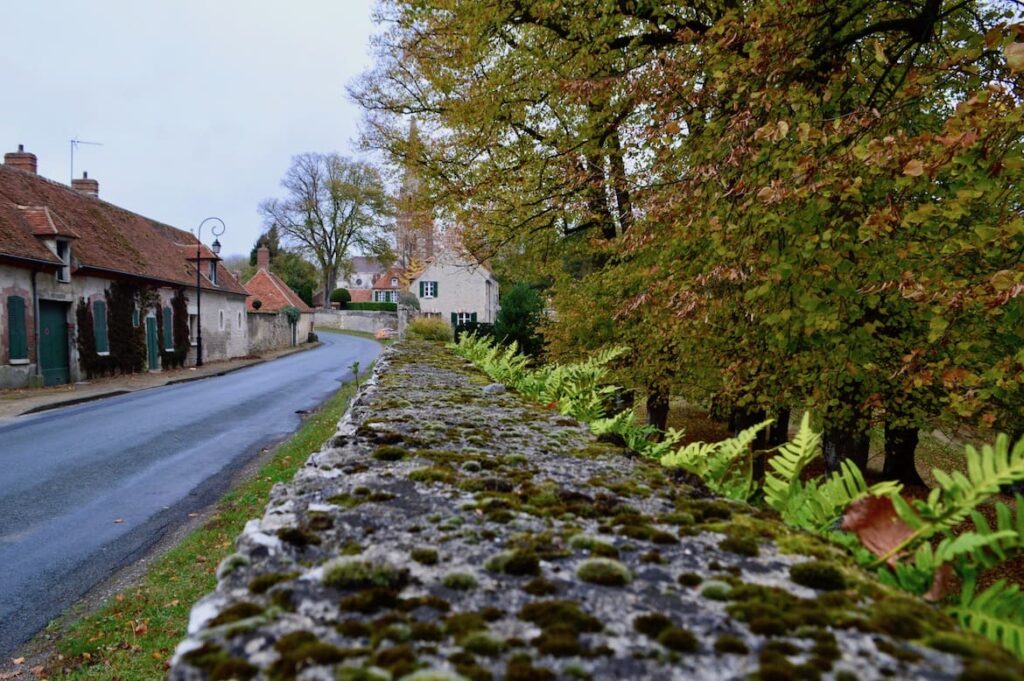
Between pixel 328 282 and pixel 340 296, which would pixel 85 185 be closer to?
pixel 328 282

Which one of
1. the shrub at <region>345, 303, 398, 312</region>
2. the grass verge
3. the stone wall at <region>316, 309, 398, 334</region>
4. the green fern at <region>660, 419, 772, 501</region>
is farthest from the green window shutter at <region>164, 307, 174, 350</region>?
the shrub at <region>345, 303, 398, 312</region>

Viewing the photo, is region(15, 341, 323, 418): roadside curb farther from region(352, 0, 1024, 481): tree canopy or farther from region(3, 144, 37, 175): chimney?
region(352, 0, 1024, 481): tree canopy

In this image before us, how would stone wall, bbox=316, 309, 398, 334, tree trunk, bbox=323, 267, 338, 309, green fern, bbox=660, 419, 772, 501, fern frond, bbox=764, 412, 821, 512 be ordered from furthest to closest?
tree trunk, bbox=323, 267, 338, 309
stone wall, bbox=316, 309, 398, 334
green fern, bbox=660, 419, 772, 501
fern frond, bbox=764, 412, 821, 512

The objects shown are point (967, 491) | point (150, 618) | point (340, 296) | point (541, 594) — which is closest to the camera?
point (541, 594)

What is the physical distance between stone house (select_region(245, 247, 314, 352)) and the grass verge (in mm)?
31501

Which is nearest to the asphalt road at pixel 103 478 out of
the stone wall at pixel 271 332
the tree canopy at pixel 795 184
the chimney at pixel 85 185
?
the tree canopy at pixel 795 184

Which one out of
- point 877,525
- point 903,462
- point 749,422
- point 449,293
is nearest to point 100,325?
point 749,422

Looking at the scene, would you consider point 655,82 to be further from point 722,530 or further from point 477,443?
point 722,530

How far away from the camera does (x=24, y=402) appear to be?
1555cm

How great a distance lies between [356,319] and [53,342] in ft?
137

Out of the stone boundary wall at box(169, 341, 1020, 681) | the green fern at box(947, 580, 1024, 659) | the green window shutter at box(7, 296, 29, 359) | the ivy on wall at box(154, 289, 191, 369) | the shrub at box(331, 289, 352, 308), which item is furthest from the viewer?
the shrub at box(331, 289, 352, 308)

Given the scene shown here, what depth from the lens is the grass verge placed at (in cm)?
425

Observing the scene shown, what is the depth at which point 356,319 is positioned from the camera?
61.4 meters

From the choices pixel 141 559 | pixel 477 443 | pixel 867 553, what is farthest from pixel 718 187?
pixel 141 559
